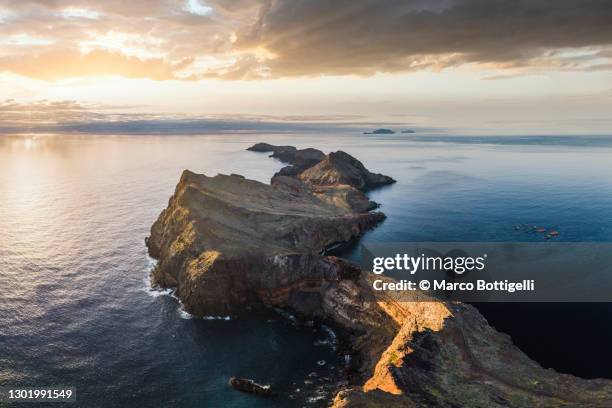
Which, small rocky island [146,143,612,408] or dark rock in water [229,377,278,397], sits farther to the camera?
dark rock in water [229,377,278,397]

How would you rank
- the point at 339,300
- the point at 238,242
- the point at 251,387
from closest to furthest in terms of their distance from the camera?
the point at 251,387
the point at 339,300
the point at 238,242

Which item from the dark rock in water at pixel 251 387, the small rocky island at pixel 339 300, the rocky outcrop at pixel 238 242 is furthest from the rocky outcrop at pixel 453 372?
the rocky outcrop at pixel 238 242

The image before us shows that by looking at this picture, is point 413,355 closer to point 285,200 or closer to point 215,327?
point 215,327

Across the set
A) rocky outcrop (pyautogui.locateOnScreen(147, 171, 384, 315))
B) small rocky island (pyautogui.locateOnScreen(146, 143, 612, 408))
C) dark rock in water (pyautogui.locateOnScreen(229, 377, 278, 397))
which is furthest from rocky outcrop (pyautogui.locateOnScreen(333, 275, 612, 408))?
rocky outcrop (pyautogui.locateOnScreen(147, 171, 384, 315))

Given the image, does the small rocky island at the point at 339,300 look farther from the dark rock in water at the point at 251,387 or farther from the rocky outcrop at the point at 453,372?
the dark rock in water at the point at 251,387

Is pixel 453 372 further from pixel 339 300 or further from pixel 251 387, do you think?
pixel 339 300

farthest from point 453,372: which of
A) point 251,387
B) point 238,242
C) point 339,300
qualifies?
point 238,242

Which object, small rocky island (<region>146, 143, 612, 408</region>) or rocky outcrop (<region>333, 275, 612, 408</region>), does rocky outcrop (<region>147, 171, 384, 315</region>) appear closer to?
small rocky island (<region>146, 143, 612, 408</region>)
